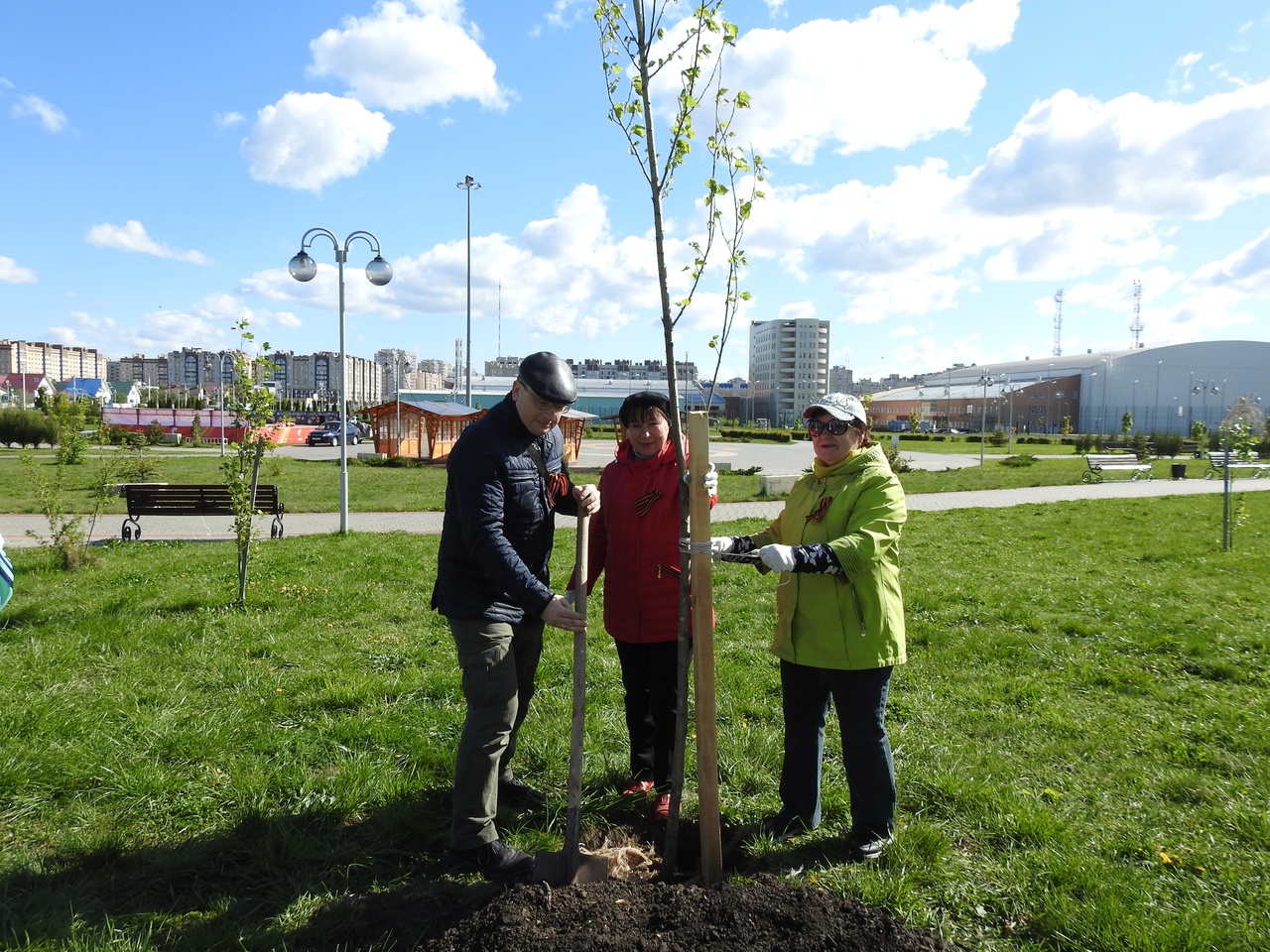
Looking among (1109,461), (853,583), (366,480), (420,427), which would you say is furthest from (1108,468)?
(853,583)

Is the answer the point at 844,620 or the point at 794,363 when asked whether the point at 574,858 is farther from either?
the point at 794,363

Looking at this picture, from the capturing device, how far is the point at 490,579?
2.97m

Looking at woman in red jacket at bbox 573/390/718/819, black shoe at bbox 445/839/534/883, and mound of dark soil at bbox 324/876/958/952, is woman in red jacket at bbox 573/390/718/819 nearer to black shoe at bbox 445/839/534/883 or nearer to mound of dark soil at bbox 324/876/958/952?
black shoe at bbox 445/839/534/883

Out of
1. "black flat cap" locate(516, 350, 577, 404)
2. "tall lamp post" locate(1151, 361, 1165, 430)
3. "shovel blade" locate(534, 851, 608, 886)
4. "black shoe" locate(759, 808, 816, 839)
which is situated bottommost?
"black shoe" locate(759, 808, 816, 839)

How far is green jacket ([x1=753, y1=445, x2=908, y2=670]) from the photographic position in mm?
2980

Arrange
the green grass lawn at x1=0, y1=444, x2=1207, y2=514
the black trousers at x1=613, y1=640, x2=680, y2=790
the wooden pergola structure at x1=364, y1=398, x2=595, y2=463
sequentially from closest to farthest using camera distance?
the black trousers at x1=613, y1=640, x2=680, y2=790 < the green grass lawn at x1=0, y1=444, x2=1207, y2=514 < the wooden pergola structure at x1=364, y1=398, x2=595, y2=463

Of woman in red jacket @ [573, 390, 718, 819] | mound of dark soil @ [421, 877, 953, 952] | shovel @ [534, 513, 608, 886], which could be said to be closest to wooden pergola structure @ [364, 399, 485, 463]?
woman in red jacket @ [573, 390, 718, 819]

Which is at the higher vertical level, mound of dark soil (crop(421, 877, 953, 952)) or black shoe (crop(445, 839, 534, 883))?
mound of dark soil (crop(421, 877, 953, 952))

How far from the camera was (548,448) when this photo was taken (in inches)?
135

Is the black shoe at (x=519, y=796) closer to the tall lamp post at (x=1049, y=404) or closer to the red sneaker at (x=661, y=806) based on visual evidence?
the red sneaker at (x=661, y=806)

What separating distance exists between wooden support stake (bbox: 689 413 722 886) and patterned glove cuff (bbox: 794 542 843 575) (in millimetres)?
324

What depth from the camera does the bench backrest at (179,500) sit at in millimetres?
11195

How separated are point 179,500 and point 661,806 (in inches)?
409

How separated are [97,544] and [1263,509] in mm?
20383
